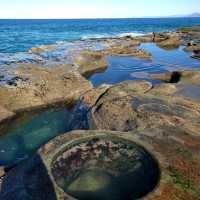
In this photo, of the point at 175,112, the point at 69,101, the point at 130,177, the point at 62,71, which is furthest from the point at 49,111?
the point at 130,177

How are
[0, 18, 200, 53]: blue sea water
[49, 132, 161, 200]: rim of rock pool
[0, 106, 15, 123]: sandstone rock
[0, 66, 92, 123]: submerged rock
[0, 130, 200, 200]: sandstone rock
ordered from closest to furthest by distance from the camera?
[0, 130, 200, 200]: sandstone rock
[49, 132, 161, 200]: rim of rock pool
[0, 106, 15, 123]: sandstone rock
[0, 66, 92, 123]: submerged rock
[0, 18, 200, 53]: blue sea water

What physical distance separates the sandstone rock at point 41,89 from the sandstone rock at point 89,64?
488 centimetres

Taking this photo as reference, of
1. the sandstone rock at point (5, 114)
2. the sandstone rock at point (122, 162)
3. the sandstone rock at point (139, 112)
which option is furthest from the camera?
the sandstone rock at point (5, 114)

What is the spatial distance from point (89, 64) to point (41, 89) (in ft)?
30.3

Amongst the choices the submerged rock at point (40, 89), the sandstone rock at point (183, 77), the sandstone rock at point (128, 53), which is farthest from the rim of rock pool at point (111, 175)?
the sandstone rock at point (128, 53)

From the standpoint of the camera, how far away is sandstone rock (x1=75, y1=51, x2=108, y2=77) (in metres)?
23.9

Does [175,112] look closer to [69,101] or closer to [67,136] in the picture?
[67,136]

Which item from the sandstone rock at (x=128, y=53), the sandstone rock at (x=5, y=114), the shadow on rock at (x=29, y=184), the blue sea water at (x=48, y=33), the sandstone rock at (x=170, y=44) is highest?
the shadow on rock at (x=29, y=184)

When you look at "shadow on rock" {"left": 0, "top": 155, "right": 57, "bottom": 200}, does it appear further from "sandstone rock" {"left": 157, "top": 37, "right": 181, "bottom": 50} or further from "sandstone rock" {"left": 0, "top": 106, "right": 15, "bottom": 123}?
"sandstone rock" {"left": 157, "top": 37, "right": 181, "bottom": 50}

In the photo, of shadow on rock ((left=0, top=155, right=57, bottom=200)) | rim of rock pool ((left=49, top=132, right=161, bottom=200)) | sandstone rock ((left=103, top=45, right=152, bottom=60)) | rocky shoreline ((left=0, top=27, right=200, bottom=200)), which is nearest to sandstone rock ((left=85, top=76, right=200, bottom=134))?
rocky shoreline ((left=0, top=27, right=200, bottom=200))

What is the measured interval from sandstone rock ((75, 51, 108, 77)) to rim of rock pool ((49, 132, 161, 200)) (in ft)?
53.7

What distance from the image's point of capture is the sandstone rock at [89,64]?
23.9 m

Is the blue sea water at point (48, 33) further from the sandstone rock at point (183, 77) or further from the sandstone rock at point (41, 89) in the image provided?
the sandstone rock at point (183, 77)

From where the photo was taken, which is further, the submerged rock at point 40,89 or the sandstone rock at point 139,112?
the submerged rock at point 40,89
